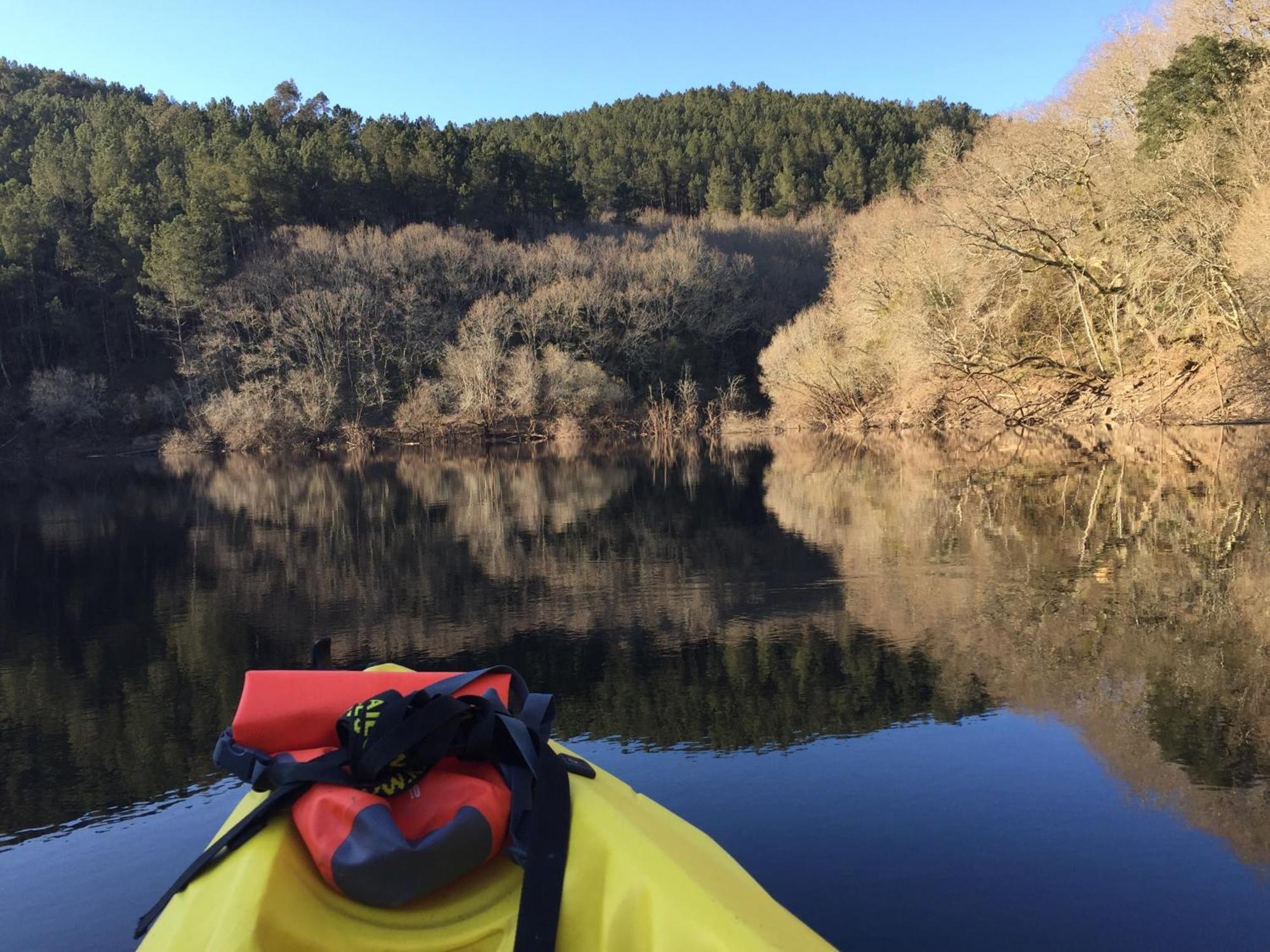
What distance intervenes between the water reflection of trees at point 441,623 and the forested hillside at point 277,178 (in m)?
38.1

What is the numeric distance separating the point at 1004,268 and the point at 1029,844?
89.0 ft

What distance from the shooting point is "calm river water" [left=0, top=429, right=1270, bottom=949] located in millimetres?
3943

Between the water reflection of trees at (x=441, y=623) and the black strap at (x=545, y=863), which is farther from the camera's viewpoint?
the water reflection of trees at (x=441, y=623)

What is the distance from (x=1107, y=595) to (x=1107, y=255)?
74.4 feet

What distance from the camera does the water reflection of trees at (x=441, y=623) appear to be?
6023 millimetres

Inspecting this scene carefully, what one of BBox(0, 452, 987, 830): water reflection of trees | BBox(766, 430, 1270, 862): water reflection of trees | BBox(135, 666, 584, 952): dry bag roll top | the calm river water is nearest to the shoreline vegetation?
BBox(766, 430, 1270, 862): water reflection of trees

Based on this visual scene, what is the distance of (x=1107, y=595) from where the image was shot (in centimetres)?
838

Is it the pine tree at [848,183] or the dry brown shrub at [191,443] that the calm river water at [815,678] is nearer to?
the dry brown shrub at [191,443]

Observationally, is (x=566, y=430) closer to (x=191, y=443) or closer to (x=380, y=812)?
(x=191, y=443)

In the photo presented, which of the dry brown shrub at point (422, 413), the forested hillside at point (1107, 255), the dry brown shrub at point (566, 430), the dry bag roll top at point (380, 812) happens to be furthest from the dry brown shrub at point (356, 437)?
the dry bag roll top at point (380, 812)

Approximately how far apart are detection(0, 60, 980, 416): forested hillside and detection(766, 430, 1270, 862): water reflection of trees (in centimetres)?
3524

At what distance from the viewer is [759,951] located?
219cm

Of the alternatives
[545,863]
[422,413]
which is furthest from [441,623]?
[422,413]

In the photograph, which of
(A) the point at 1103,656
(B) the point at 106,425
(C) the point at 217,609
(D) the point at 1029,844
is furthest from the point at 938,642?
(B) the point at 106,425
